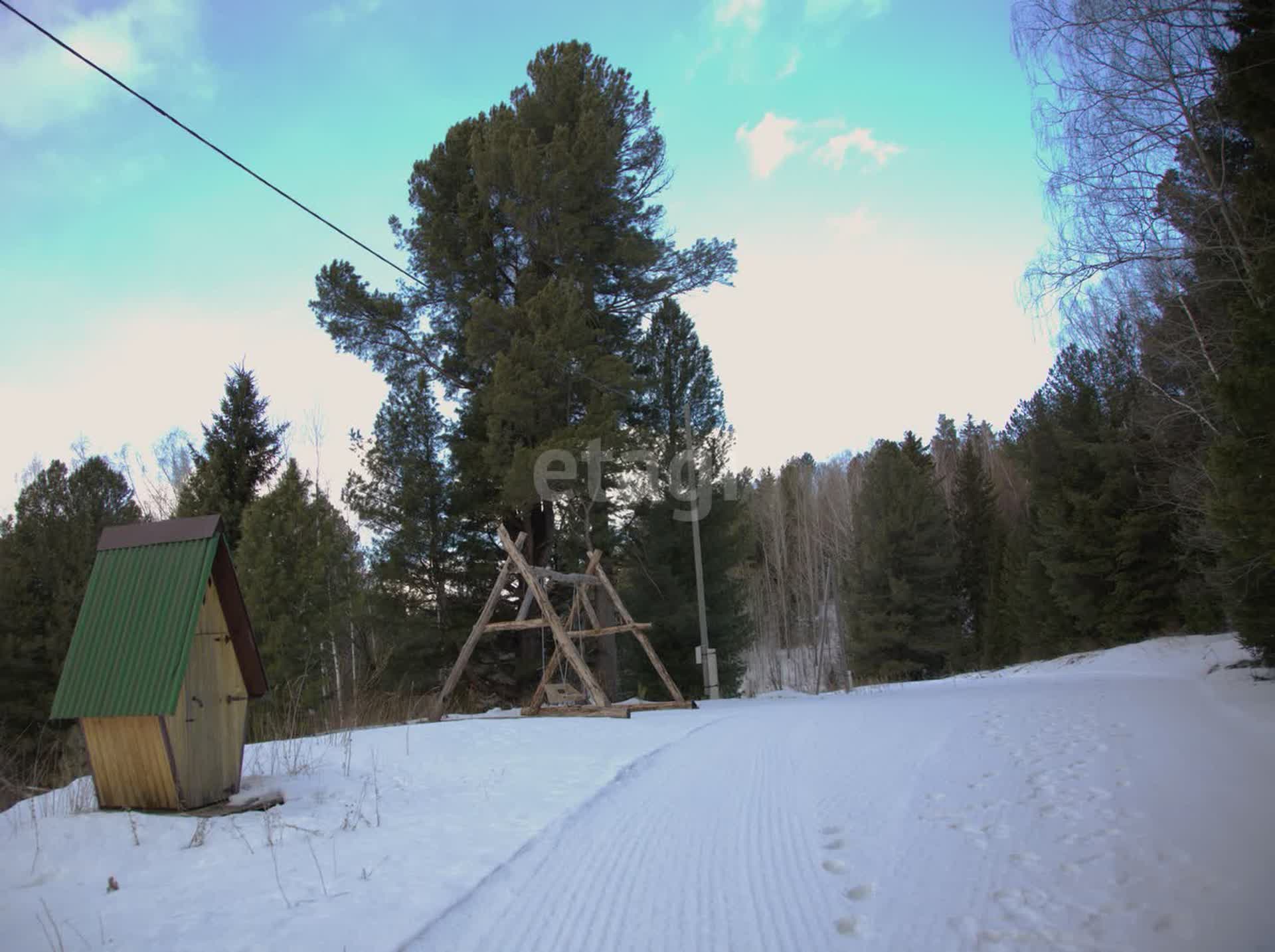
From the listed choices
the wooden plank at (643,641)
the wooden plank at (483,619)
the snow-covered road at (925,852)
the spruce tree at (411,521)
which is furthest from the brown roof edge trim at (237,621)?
the spruce tree at (411,521)

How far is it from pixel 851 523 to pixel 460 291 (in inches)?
1156

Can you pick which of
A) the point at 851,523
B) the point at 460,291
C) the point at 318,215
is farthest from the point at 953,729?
the point at 851,523

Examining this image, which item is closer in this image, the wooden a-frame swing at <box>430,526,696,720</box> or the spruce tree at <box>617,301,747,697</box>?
the wooden a-frame swing at <box>430,526,696,720</box>

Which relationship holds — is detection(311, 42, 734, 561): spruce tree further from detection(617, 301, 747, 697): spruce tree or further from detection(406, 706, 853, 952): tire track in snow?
detection(406, 706, 853, 952): tire track in snow

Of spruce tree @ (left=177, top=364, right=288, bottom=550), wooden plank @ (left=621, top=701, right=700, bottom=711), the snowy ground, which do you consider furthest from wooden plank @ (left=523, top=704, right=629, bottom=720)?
spruce tree @ (left=177, top=364, right=288, bottom=550)

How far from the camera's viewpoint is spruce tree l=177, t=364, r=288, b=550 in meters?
22.7

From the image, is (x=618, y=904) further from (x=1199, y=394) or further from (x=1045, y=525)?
(x=1045, y=525)

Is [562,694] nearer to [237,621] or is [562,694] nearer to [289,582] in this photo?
[237,621]

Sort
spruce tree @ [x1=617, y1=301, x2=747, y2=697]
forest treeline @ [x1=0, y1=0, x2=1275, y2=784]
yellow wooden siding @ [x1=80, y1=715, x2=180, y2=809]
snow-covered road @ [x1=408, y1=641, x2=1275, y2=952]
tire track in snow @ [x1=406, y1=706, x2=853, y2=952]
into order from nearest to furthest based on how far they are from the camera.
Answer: snow-covered road @ [x1=408, y1=641, x2=1275, y2=952] → tire track in snow @ [x1=406, y1=706, x2=853, y2=952] → yellow wooden siding @ [x1=80, y1=715, x2=180, y2=809] → forest treeline @ [x1=0, y1=0, x2=1275, y2=784] → spruce tree @ [x1=617, y1=301, x2=747, y2=697]

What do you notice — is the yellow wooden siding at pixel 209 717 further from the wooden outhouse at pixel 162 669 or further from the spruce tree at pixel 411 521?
the spruce tree at pixel 411 521

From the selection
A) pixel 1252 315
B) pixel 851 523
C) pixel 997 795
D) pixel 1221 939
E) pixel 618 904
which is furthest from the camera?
pixel 851 523

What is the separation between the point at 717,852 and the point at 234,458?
2303 cm

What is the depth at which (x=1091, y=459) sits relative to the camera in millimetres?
27719

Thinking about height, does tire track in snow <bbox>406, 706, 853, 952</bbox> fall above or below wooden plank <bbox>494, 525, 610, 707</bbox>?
below
